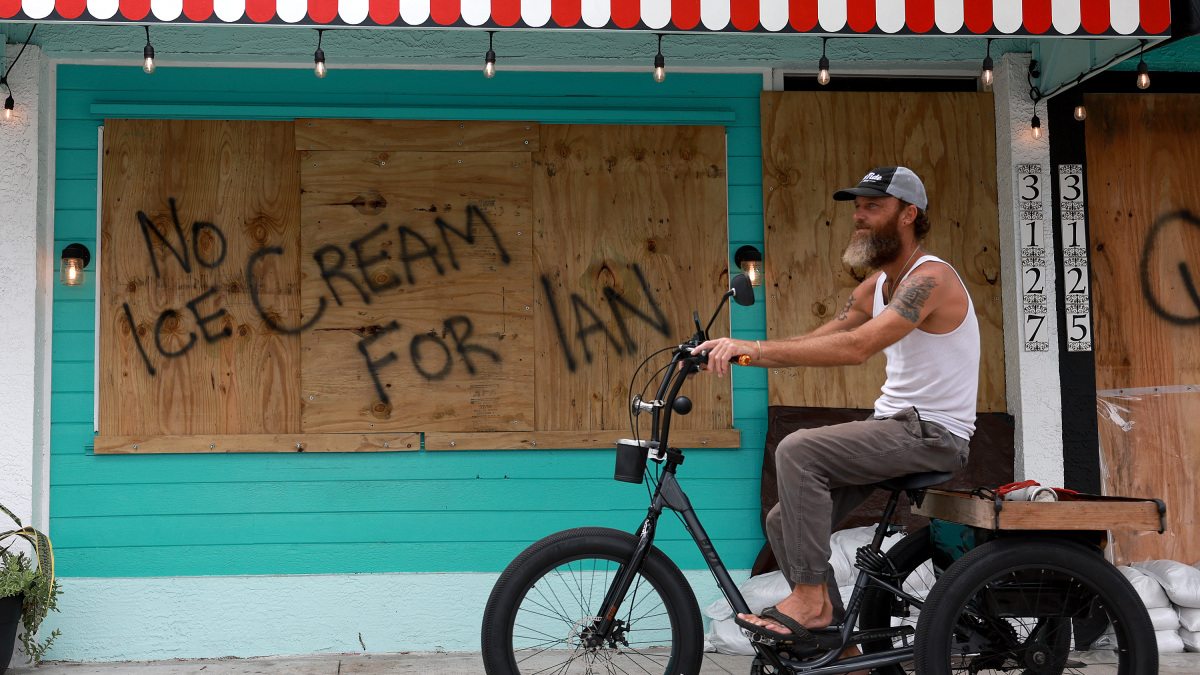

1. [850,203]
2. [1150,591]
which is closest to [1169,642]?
[1150,591]

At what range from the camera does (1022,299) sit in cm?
507

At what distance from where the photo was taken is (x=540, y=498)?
4957mm

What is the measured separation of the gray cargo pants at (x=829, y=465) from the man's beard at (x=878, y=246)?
1.83ft

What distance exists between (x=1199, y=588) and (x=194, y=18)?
544 cm

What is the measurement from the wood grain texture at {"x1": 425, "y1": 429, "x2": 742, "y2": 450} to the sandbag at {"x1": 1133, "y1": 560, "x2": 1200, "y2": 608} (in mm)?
2282

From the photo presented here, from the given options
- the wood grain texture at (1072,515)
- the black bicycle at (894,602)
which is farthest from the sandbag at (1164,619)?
the wood grain texture at (1072,515)

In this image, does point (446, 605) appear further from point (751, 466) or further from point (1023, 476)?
point (1023, 476)

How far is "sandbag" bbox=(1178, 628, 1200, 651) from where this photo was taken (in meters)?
4.66

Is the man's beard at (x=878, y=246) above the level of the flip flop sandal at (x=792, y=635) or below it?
above

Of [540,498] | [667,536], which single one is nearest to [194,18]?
[540,498]

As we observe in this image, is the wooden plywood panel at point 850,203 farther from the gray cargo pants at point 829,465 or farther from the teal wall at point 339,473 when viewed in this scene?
the gray cargo pants at point 829,465

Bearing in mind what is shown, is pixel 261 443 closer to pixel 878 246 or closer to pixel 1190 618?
pixel 878 246

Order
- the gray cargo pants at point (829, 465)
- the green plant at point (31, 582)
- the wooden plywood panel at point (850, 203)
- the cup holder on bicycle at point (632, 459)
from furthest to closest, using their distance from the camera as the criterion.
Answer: the wooden plywood panel at point (850, 203) → the green plant at point (31, 582) → the cup holder on bicycle at point (632, 459) → the gray cargo pants at point (829, 465)

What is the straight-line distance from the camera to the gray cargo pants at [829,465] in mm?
3102
